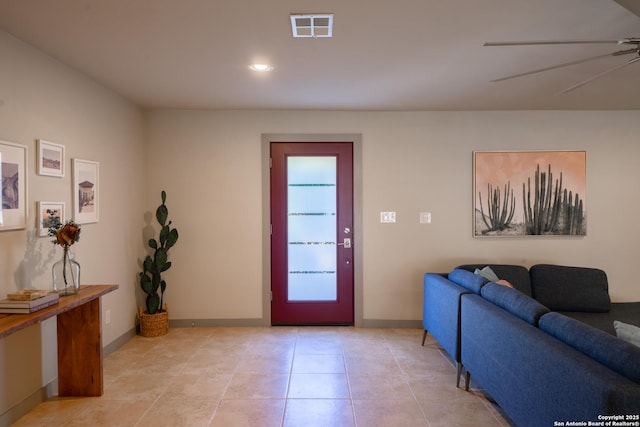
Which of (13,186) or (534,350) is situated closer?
(534,350)

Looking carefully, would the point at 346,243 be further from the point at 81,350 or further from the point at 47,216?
the point at 47,216

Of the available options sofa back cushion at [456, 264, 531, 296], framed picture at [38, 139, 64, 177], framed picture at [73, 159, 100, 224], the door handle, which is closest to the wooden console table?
framed picture at [73, 159, 100, 224]

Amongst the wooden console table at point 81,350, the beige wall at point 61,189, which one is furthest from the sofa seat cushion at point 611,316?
the beige wall at point 61,189

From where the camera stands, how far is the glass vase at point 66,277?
2760 mm

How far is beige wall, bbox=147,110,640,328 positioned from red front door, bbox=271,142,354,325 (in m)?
0.20

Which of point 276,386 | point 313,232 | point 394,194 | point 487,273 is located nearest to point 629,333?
point 487,273

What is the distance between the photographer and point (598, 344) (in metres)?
1.75

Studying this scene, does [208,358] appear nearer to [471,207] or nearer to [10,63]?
[10,63]

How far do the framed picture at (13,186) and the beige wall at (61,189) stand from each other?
60 millimetres

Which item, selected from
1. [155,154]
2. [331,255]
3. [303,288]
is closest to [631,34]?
[331,255]

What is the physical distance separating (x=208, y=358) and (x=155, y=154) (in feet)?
7.95

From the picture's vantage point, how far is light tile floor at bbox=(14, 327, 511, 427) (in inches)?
102

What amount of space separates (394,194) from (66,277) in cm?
334

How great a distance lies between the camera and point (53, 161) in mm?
2977
